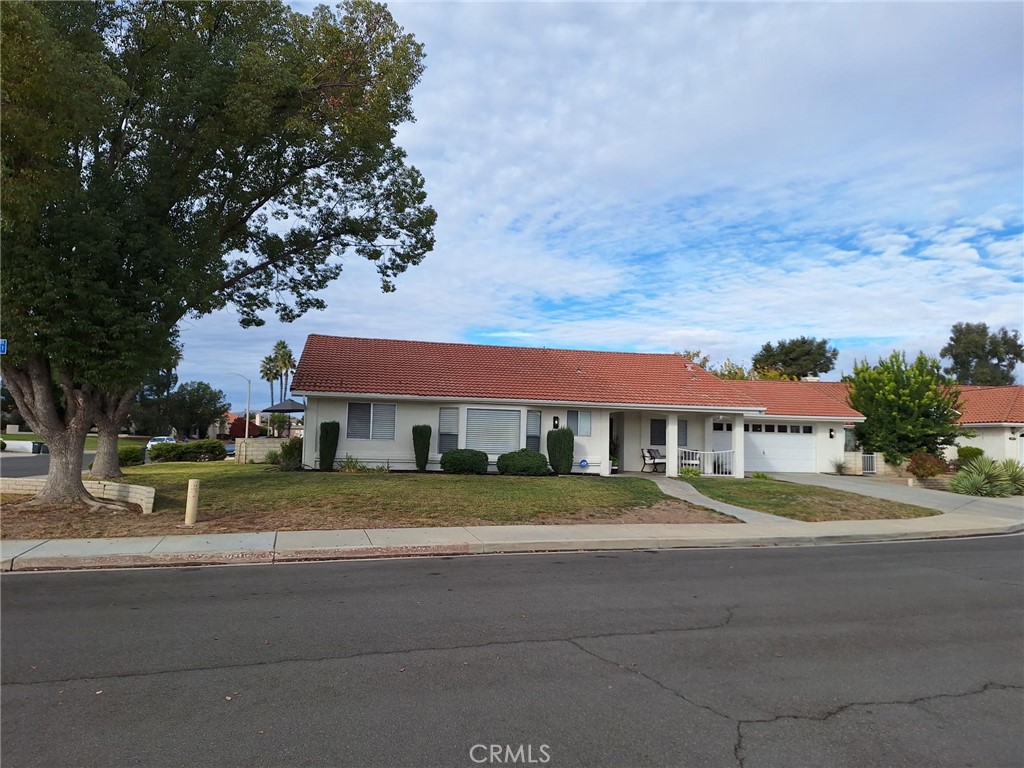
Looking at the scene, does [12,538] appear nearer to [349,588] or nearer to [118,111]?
[349,588]

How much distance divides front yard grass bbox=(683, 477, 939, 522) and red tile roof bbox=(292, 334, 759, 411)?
459cm

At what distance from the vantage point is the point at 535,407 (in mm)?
23750

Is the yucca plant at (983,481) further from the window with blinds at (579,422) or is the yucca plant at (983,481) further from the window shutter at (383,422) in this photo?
the window shutter at (383,422)

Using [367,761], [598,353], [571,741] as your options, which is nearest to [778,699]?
[571,741]

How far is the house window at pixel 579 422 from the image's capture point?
78.6 feet

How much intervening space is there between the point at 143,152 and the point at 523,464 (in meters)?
13.0

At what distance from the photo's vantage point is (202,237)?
14.6 metres

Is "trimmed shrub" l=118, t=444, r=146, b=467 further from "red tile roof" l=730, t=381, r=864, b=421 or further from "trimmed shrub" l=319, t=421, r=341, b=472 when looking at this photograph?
"red tile roof" l=730, t=381, r=864, b=421

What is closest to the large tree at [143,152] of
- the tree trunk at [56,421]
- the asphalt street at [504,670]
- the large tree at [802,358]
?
the tree trunk at [56,421]

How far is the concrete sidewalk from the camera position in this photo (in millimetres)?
9742

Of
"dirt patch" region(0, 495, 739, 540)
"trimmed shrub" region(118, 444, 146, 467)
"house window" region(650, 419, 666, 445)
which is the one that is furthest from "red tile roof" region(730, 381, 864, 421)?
"trimmed shrub" region(118, 444, 146, 467)

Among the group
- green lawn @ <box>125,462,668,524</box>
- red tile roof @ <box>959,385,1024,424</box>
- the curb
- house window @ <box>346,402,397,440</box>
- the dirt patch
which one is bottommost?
the curb

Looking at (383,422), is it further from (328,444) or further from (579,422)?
(579,422)

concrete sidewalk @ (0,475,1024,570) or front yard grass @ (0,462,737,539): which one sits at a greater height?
front yard grass @ (0,462,737,539)
